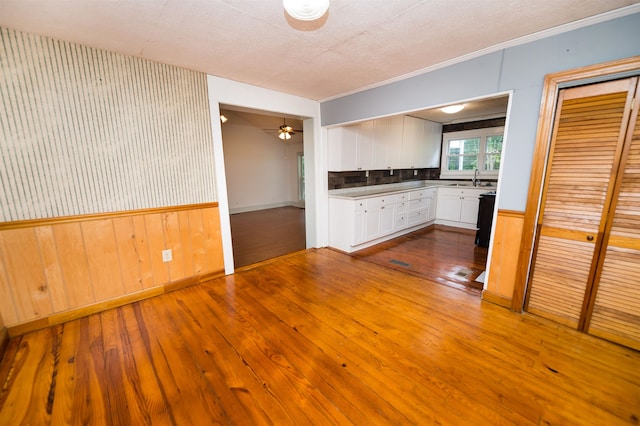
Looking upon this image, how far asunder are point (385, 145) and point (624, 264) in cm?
371

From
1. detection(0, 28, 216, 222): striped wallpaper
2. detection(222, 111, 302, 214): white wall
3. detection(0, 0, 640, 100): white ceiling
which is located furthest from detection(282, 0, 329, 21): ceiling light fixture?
detection(222, 111, 302, 214): white wall

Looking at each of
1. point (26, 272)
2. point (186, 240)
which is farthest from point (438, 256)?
point (26, 272)

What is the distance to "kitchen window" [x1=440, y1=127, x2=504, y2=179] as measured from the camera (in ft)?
17.8

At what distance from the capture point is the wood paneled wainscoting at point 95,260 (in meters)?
2.11

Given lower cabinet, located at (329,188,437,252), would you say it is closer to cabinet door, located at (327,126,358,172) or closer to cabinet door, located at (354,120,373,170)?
cabinet door, located at (327,126,358,172)

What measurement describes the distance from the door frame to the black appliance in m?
2.03

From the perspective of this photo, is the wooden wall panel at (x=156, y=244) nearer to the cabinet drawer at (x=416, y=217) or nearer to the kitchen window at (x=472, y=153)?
the cabinet drawer at (x=416, y=217)

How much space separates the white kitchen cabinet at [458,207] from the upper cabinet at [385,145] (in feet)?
3.17

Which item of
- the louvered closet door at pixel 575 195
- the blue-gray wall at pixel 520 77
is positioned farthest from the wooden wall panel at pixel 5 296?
the louvered closet door at pixel 575 195

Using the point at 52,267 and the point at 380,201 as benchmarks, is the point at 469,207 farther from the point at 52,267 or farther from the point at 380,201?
the point at 52,267

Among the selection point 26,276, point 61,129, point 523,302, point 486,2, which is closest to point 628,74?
point 486,2

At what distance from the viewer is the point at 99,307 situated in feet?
8.15

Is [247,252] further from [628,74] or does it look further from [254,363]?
[628,74]

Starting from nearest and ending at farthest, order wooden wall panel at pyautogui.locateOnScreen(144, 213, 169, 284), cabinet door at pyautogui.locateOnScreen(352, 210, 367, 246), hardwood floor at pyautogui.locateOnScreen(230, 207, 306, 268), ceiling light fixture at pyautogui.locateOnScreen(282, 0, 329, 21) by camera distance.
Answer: ceiling light fixture at pyautogui.locateOnScreen(282, 0, 329, 21) < wooden wall panel at pyautogui.locateOnScreen(144, 213, 169, 284) < cabinet door at pyautogui.locateOnScreen(352, 210, 367, 246) < hardwood floor at pyautogui.locateOnScreen(230, 207, 306, 268)
